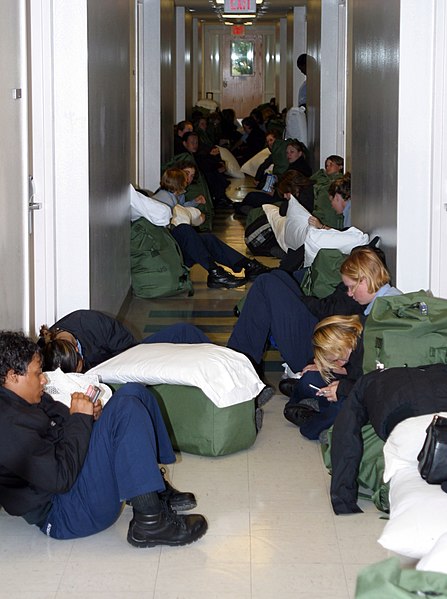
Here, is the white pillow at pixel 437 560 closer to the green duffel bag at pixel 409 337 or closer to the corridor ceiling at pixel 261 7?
the green duffel bag at pixel 409 337

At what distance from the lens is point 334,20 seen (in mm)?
12453

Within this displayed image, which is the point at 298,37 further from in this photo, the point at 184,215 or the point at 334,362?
the point at 334,362

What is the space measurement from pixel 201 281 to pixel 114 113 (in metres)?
2.58

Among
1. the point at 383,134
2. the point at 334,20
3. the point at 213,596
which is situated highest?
the point at 334,20

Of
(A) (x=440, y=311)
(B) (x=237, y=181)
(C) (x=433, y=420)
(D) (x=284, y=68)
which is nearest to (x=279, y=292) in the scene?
(A) (x=440, y=311)

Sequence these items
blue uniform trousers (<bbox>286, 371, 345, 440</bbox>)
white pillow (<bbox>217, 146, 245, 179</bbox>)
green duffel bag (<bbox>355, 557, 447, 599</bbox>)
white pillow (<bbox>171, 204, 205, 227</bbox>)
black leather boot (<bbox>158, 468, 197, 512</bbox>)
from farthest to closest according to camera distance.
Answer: white pillow (<bbox>217, 146, 245, 179</bbox>), white pillow (<bbox>171, 204, 205, 227</bbox>), blue uniform trousers (<bbox>286, 371, 345, 440</bbox>), black leather boot (<bbox>158, 468, 197, 512</bbox>), green duffel bag (<bbox>355, 557, 447, 599</bbox>)

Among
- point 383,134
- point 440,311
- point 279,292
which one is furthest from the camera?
point 383,134

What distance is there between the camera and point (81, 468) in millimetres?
3738

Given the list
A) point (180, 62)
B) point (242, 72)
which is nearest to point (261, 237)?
point (180, 62)

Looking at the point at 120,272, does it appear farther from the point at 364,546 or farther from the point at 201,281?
the point at 364,546

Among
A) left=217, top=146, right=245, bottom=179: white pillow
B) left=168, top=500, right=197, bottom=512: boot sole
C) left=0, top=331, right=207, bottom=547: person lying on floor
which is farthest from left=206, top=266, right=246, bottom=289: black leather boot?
left=217, top=146, right=245, bottom=179: white pillow

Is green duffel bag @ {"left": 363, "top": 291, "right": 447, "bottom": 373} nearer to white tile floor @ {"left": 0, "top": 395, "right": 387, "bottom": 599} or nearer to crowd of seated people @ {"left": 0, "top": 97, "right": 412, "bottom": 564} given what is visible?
crowd of seated people @ {"left": 0, "top": 97, "right": 412, "bottom": 564}

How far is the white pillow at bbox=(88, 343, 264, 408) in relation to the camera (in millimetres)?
4645

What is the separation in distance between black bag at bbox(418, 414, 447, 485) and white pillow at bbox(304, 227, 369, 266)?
3.73 metres
